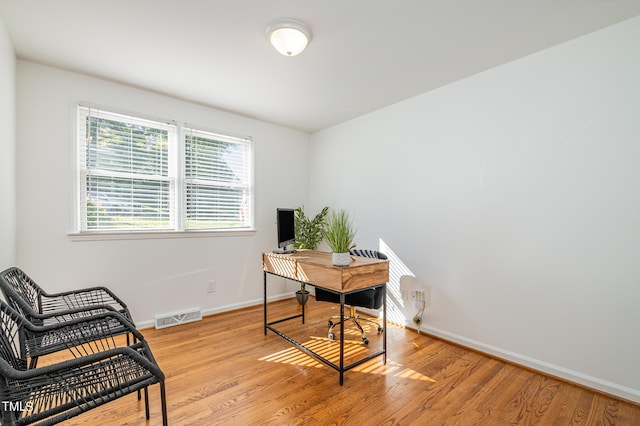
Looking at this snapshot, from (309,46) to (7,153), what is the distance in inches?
96.9

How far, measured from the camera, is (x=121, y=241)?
3.03 meters

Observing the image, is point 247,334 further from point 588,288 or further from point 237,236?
point 588,288

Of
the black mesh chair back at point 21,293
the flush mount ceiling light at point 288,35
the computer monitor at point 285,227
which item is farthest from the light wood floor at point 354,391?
the flush mount ceiling light at point 288,35

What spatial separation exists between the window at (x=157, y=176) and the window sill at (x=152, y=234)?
52 mm

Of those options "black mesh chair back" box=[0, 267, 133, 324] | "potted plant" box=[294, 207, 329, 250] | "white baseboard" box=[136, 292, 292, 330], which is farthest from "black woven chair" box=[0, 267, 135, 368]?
"potted plant" box=[294, 207, 329, 250]

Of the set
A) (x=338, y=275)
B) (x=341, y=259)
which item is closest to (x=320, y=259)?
(x=341, y=259)

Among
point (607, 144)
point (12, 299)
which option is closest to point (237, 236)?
point (12, 299)

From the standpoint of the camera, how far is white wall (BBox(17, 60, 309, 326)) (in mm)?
2613

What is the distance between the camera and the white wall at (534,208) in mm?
2045

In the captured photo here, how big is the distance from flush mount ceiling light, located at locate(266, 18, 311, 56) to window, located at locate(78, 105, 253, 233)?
185cm

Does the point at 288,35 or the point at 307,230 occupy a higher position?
the point at 288,35

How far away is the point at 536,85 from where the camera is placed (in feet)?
7.88

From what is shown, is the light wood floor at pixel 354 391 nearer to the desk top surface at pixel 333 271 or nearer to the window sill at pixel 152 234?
the desk top surface at pixel 333 271

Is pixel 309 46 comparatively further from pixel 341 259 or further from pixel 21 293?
pixel 21 293
